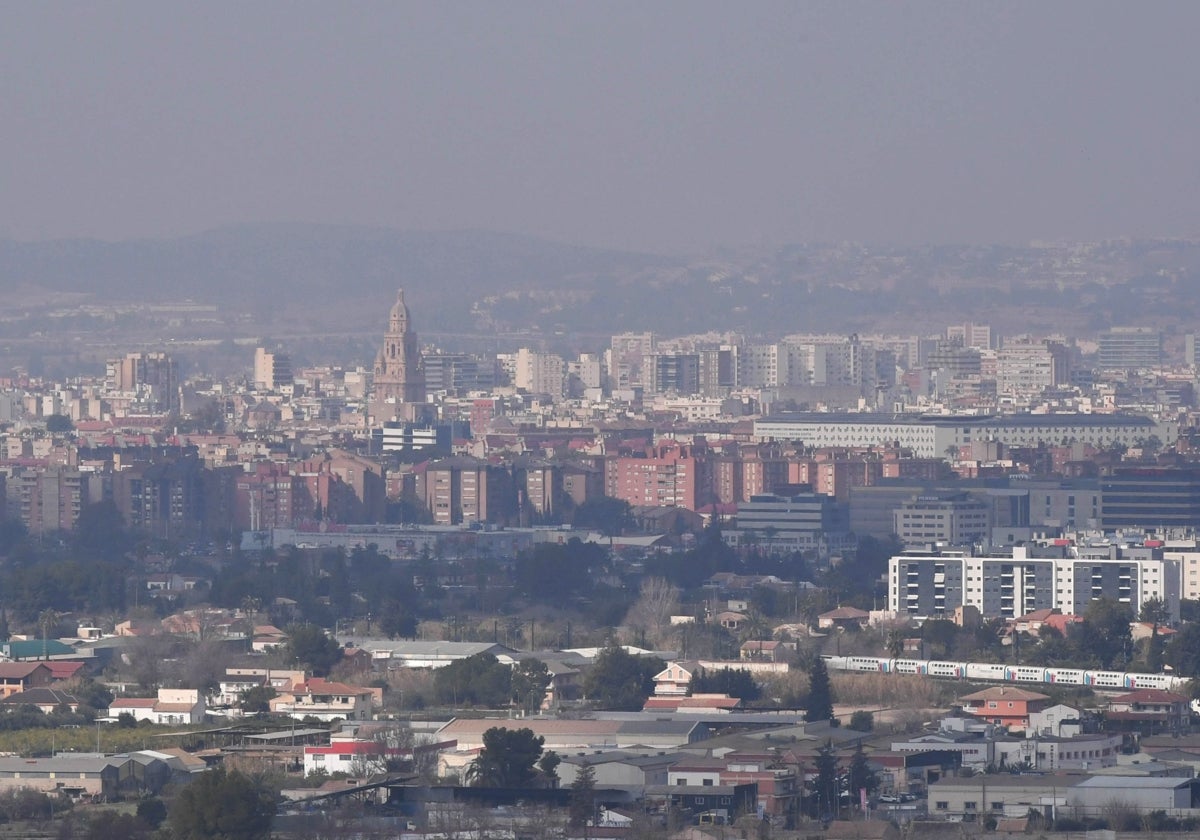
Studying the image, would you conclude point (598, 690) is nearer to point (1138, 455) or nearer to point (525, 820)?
point (525, 820)

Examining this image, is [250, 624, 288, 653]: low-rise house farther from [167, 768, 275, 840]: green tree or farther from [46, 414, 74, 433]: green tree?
[46, 414, 74, 433]: green tree

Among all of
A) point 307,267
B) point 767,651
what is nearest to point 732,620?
point 767,651

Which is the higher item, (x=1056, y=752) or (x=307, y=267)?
(x=307, y=267)

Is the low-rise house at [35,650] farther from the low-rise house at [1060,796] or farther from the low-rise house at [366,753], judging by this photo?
the low-rise house at [1060,796]

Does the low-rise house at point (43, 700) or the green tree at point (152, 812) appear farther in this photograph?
the low-rise house at point (43, 700)

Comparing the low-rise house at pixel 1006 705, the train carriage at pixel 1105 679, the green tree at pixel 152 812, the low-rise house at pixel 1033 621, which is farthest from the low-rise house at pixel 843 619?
the green tree at pixel 152 812

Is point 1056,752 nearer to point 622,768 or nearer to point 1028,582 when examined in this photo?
point 622,768
